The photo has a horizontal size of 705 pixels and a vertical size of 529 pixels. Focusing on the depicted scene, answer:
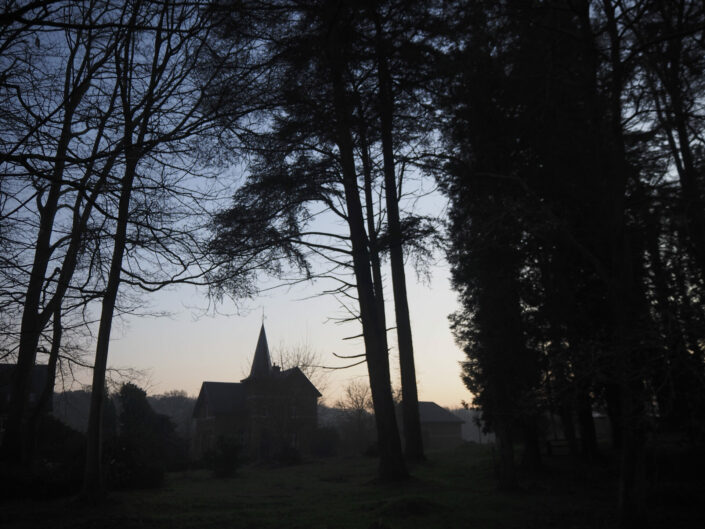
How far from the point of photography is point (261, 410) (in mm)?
35594

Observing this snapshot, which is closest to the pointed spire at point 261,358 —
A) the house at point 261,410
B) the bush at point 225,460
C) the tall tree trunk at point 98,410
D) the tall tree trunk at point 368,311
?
the house at point 261,410

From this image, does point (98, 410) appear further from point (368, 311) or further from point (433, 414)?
point (433, 414)

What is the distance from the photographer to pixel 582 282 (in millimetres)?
15609

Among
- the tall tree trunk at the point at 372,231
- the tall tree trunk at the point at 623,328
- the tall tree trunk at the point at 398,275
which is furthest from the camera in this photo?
the tall tree trunk at the point at 372,231

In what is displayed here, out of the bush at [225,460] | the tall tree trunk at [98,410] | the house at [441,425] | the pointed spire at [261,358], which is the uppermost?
the pointed spire at [261,358]

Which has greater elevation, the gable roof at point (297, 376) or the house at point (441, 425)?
the gable roof at point (297, 376)

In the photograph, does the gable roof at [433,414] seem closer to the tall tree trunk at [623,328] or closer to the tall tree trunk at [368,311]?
the tall tree trunk at [368,311]

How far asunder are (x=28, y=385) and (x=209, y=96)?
1291cm

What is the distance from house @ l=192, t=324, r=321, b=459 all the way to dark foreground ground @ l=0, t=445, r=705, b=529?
14.7m

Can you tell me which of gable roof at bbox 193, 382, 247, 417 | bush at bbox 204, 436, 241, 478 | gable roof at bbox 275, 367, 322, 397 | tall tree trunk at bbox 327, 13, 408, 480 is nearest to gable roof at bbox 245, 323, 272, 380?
gable roof at bbox 275, 367, 322, 397

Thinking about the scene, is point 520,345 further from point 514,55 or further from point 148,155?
point 148,155

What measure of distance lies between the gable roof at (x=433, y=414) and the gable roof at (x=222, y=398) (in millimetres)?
20625

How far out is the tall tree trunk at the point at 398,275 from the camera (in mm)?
12742

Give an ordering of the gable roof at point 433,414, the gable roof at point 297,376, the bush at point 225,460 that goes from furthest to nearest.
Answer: the gable roof at point 433,414
the gable roof at point 297,376
the bush at point 225,460
